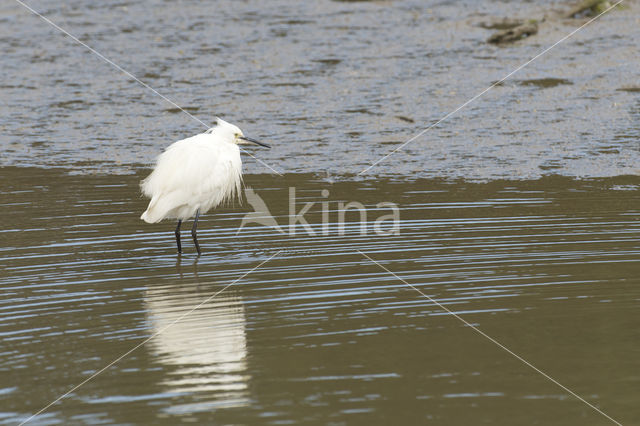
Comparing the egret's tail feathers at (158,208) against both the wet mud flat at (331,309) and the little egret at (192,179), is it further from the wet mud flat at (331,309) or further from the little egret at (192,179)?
the wet mud flat at (331,309)

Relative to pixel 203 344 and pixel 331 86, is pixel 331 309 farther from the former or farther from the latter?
pixel 331 86

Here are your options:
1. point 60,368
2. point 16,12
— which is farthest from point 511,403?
point 16,12

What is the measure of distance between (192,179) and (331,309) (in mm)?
2383

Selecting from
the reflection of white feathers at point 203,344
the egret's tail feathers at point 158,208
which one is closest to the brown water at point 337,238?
the reflection of white feathers at point 203,344

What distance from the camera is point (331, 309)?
6406 mm

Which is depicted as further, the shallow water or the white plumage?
the shallow water

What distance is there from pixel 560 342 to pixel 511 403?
0.99 meters

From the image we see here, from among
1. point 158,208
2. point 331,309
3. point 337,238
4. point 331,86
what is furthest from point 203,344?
point 331,86

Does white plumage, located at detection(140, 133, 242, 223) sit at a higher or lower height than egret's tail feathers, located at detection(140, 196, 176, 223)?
higher

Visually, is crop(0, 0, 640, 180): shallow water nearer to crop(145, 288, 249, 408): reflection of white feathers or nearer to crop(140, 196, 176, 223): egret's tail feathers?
crop(140, 196, 176, 223): egret's tail feathers

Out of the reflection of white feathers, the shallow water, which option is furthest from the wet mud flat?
the shallow water

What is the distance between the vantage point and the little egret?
8.22 meters

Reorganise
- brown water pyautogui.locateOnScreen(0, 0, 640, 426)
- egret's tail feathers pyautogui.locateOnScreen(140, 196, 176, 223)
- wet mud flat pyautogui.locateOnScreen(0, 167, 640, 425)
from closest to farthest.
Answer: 1. wet mud flat pyautogui.locateOnScreen(0, 167, 640, 425)
2. brown water pyautogui.locateOnScreen(0, 0, 640, 426)
3. egret's tail feathers pyautogui.locateOnScreen(140, 196, 176, 223)

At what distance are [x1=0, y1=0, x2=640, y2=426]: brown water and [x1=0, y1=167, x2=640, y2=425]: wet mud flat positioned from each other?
22 mm
